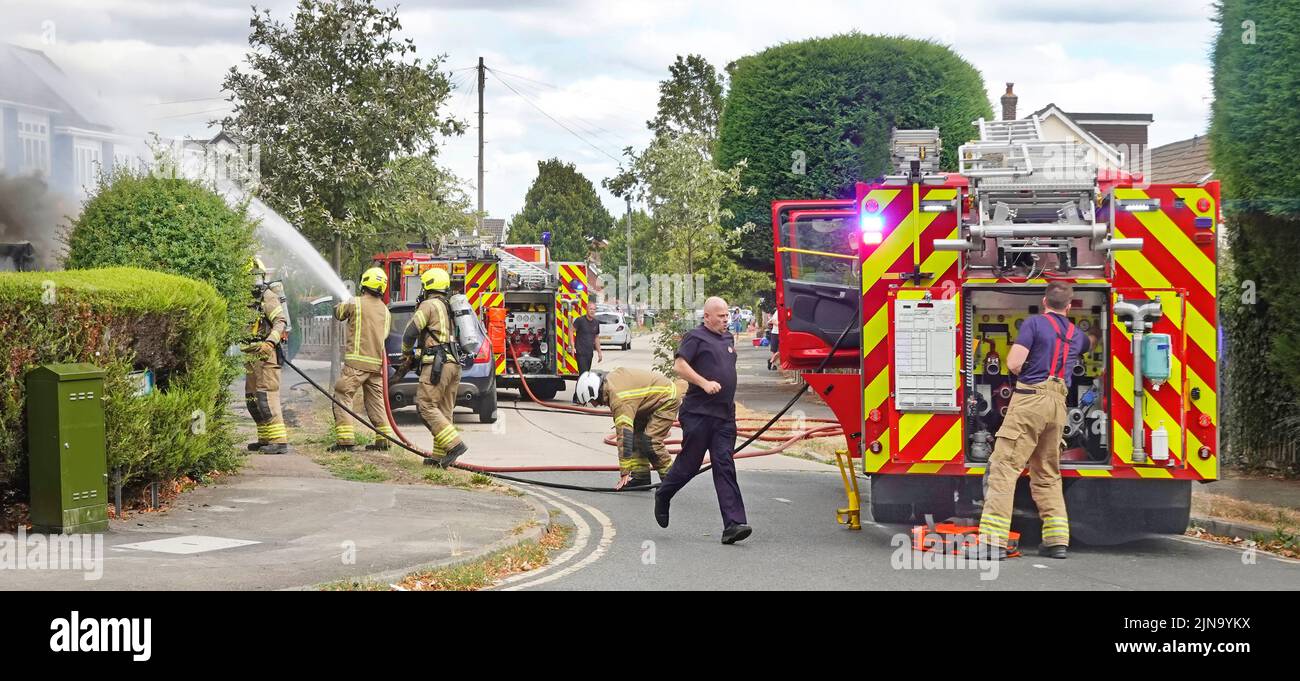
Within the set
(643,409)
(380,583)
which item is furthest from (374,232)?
(380,583)

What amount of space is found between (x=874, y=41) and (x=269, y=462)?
12925 mm

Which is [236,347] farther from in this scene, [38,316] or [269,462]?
[38,316]

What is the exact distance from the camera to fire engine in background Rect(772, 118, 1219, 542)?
9.06 metres

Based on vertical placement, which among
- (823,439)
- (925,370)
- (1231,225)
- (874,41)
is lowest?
(823,439)

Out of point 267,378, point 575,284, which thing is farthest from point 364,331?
point 575,284

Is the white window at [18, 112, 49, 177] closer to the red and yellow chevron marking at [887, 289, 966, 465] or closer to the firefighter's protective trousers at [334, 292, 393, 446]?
the firefighter's protective trousers at [334, 292, 393, 446]

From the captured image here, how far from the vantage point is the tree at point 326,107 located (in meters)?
19.0

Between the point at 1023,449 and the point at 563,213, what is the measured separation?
7404 centimetres

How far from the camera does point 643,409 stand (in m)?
11.6

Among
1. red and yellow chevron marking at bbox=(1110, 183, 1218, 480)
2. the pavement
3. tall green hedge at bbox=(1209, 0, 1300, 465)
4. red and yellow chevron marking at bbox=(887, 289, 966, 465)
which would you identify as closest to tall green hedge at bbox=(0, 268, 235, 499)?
the pavement

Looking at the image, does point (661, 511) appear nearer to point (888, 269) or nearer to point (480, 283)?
point (888, 269)

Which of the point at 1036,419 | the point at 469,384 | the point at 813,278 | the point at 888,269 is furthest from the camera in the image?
the point at 469,384

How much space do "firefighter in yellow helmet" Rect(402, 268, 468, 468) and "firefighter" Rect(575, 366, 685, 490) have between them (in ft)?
6.10

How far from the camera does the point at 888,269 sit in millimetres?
9453
